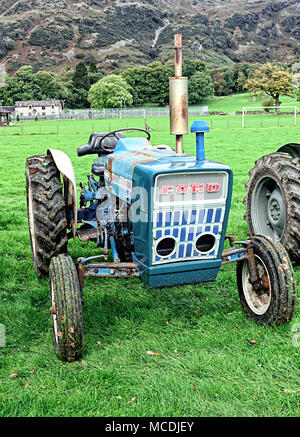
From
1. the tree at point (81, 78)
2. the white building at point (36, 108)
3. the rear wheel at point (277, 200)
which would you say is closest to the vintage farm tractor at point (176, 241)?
the rear wheel at point (277, 200)

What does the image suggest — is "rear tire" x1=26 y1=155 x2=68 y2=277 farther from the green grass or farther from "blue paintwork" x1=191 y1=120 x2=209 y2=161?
the green grass

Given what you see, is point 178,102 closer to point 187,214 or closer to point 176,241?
point 187,214

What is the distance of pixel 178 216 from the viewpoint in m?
3.77

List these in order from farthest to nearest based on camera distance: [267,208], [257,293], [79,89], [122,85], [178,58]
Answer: [79,89] → [122,85] → [267,208] → [257,293] → [178,58]

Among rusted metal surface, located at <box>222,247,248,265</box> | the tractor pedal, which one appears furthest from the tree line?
rusted metal surface, located at <box>222,247,248,265</box>

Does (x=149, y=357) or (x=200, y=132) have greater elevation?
(x=200, y=132)

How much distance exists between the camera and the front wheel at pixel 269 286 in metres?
3.95

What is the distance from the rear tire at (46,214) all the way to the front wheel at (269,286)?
1901 millimetres

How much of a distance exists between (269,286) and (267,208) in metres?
2.40

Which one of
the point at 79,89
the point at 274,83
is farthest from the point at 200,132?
the point at 79,89

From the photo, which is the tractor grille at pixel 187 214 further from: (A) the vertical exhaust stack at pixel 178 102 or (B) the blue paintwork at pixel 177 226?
(A) the vertical exhaust stack at pixel 178 102

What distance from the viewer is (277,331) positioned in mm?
4039

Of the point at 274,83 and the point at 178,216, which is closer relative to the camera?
the point at 178,216
